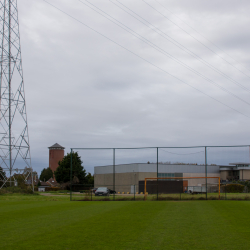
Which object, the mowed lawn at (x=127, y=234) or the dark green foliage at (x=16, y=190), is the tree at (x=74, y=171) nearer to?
the dark green foliage at (x=16, y=190)

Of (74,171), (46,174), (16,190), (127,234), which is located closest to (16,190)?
(16,190)

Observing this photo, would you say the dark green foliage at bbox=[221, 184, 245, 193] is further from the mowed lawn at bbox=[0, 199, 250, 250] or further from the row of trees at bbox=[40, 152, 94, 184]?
the mowed lawn at bbox=[0, 199, 250, 250]

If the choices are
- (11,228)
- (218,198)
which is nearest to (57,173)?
(218,198)

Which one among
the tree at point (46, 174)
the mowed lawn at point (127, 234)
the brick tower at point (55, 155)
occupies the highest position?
the brick tower at point (55, 155)

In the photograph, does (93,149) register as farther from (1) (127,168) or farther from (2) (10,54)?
(1) (127,168)

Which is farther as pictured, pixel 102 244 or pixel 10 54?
pixel 10 54

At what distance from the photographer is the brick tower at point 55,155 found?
118250mm

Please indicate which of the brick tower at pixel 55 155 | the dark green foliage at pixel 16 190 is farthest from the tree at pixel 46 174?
the dark green foliage at pixel 16 190

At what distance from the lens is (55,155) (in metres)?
118

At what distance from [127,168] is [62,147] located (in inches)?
2833

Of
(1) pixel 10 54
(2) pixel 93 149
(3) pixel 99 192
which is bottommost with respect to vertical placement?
(3) pixel 99 192

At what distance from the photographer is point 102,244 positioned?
7.23 m

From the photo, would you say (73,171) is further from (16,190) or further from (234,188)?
(234,188)

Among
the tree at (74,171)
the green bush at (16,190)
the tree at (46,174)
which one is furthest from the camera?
the tree at (46,174)
